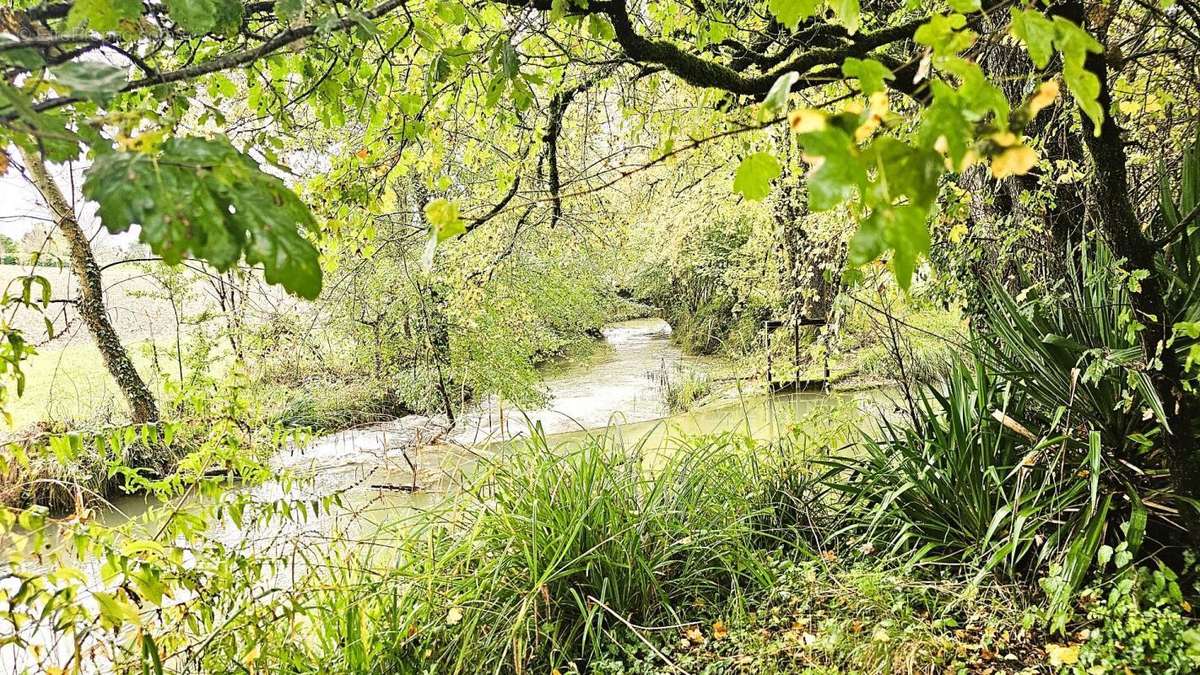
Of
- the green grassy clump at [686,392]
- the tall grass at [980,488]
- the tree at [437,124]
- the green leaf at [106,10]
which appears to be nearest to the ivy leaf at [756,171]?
the tree at [437,124]

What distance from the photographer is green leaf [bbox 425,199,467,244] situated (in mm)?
847

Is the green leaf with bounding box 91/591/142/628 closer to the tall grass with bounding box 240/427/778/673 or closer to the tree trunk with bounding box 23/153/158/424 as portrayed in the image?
the tall grass with bounding box 240/427/778/673

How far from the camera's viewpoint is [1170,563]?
2.14 m

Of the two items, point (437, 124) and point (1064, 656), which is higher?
point (437, 124)

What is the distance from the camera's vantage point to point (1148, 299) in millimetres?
1895

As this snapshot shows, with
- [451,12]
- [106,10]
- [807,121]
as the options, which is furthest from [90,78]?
[451,12]

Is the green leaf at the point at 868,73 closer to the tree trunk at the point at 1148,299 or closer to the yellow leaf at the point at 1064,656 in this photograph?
the tree trunk at the point at 1148,299

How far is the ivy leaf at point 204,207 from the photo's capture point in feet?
1.93

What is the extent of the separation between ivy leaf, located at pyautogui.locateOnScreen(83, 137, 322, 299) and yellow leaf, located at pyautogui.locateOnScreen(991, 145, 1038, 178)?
66 centimetres

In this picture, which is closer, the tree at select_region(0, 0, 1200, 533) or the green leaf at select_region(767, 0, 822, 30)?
the tree at select_region(0, 0, 1200, 533)

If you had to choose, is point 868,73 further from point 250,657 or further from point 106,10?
point 250,657

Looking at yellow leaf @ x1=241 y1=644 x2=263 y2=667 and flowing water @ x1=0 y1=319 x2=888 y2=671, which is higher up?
yellow leaf @ x1=241 y1=644 x2=263 y2=667

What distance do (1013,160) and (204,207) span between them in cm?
76

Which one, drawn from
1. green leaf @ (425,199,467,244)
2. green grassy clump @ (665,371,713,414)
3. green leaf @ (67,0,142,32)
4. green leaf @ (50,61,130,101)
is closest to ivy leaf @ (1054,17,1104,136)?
green leaf @ (425,199,467,244)
